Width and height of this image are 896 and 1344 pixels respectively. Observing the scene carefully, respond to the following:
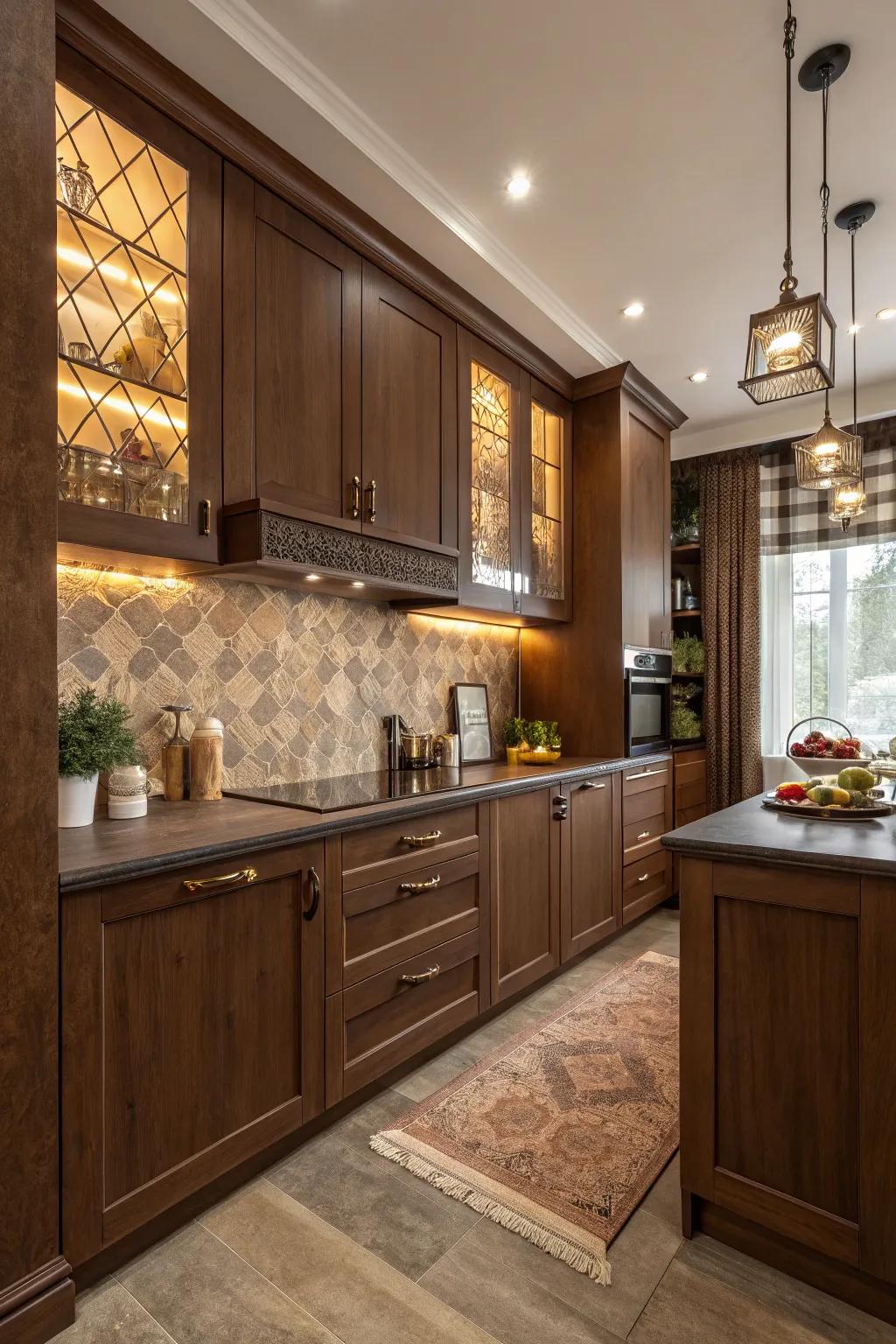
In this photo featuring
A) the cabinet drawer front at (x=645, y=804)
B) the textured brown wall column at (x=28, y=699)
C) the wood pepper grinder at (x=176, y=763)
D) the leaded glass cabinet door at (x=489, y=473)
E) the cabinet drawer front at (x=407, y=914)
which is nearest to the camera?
the textured brown wall column at (x=28, y=699)

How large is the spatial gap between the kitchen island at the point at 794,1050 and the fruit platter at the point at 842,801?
0.15 metres

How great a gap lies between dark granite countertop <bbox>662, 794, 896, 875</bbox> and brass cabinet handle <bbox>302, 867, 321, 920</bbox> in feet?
2.92

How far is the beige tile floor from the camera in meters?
Result: 1.37

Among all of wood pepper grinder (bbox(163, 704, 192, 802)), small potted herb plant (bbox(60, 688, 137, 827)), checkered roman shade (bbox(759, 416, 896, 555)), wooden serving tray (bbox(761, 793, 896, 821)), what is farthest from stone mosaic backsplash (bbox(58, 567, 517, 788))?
checkered roman shade (bbox(759, 416, 896, 555))

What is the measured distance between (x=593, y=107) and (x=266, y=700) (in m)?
2.10

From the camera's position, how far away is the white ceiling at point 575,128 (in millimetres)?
1832

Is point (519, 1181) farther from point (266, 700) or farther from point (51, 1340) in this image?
point (266, 700)

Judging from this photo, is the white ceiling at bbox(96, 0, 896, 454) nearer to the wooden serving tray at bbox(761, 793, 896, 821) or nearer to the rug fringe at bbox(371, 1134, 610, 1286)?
the wooden serving tray at bbox(761, 793, 896, 821)

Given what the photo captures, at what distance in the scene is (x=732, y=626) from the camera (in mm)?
4629

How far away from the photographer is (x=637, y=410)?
396cm

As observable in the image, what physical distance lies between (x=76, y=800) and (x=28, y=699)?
530mm

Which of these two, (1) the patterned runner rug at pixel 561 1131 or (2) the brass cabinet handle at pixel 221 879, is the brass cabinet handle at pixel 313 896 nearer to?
(2) the brass cabinet handle at pixel 221 879

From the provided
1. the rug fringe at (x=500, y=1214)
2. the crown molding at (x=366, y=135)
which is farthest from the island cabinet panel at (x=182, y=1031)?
the crown molding at (x=366, y=135)

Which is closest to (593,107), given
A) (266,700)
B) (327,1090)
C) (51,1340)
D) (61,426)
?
(61,426)
